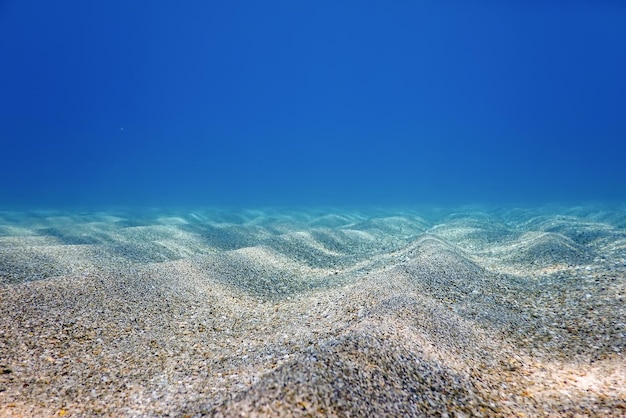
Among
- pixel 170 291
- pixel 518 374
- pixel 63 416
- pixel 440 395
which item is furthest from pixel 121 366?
pixel 518 374

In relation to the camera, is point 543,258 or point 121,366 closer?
point 121,366

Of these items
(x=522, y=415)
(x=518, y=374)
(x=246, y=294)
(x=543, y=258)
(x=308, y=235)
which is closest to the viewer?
(x=522, y=415)

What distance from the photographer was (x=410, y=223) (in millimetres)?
16656

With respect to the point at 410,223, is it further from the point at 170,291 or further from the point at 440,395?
the point at 440,395

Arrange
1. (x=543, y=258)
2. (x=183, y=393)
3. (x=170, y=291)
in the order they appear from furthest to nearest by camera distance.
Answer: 1. (x=543, y=258)
2. (x=170, y=291)
3. (x=183, y=393)

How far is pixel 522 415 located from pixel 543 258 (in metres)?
5.74

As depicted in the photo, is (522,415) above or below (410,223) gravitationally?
below

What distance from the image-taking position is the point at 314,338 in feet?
10.6

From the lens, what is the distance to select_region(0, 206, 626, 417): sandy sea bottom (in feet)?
7.50

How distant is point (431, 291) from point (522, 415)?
2.65 metres

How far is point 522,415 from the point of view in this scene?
221cm

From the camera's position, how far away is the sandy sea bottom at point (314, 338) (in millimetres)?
2287

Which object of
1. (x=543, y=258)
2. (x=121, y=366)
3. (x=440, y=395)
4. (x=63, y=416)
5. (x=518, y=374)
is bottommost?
(x=63, y=416)

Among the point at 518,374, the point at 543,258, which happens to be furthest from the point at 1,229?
the point at 543,258
